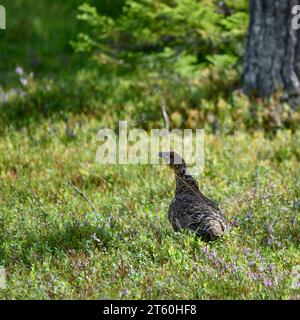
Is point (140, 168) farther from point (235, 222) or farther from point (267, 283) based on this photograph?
point (267, 283)

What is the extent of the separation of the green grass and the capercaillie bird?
0.41ft

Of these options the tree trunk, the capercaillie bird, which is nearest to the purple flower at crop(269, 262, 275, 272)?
the capercaillie bird

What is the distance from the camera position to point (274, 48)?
10.4m

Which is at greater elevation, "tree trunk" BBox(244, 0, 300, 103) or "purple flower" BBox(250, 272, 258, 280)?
"tree trunk" BBox(244, 0, 300, 103)

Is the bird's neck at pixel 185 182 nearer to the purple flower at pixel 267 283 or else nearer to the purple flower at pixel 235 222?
the purple flower at pixel 235 222

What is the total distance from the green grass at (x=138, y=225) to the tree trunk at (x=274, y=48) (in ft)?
3.95

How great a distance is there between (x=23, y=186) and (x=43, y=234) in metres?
1.70

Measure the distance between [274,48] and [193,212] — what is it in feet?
16.8

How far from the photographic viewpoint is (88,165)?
868cm

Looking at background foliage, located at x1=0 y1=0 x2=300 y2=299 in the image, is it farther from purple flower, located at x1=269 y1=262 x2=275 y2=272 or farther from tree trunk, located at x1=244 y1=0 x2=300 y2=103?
tree trunk, located at x1=244 y1=0 x2=300 y2=103

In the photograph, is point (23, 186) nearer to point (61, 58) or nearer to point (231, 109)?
point (231, 109)

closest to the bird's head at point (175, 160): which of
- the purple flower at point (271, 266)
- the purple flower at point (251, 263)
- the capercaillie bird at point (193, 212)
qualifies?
the capercaillie bird at point (193, 212)

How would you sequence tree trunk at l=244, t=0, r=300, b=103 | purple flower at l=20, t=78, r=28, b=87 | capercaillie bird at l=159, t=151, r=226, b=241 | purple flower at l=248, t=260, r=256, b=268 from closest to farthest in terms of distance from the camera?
purple flower at l=248, t=260, r=256, b=268 < capercaillie bird at l=159, t=151, r=226, b=241 < tree trunk at l=244, t=0, r=300, b=103 < purple flower at l=20, t=78, r=28, b=87

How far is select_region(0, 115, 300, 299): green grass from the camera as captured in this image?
5.36 m
